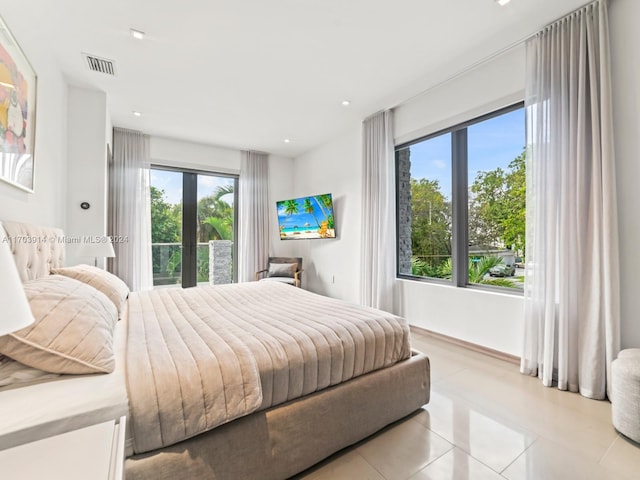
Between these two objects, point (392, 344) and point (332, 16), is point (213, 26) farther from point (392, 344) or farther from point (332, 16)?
point (392, 344)

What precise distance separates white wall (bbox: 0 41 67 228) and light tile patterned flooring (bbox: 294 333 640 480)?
2425mm

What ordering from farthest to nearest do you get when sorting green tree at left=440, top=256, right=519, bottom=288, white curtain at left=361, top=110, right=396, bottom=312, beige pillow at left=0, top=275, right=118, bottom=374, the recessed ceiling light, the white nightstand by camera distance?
white curtain at left=361, top=110, right=396, bottom=312 < green tree at left=440, top=256, right=519, bottom=288 < the recessed ceiling light < beige pillow at left=0, top=275, right=118, bottom=374 < the white nightstand

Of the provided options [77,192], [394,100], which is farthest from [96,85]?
[394,100]

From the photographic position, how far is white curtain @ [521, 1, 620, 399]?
6.82 feet

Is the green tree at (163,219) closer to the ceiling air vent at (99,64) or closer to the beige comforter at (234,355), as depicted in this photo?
the ceiling air vent at (99,64)

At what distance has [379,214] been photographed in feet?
13.0

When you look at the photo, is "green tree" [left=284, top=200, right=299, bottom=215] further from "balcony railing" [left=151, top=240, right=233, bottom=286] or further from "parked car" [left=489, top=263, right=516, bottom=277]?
"parked car" [left=489, top=263, right=516, bottom=277]

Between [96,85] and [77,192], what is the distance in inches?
47.2

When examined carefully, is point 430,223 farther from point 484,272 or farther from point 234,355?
point 234,355

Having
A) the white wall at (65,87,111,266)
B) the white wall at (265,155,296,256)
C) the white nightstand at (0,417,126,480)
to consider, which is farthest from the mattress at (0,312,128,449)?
the white wall at (265,155,296,256)

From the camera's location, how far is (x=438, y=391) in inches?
89.0

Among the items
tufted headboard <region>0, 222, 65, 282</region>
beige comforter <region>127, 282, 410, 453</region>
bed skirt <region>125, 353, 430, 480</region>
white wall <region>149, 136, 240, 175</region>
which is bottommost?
bed skirt <region>125, 353, 430, 480</region>

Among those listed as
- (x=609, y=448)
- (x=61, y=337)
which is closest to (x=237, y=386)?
(x=61, y=337)

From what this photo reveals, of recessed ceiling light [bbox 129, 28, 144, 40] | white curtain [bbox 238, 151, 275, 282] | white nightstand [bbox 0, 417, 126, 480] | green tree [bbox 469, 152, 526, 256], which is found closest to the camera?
white nightstand [bbox 0, 417, 126, 480]
